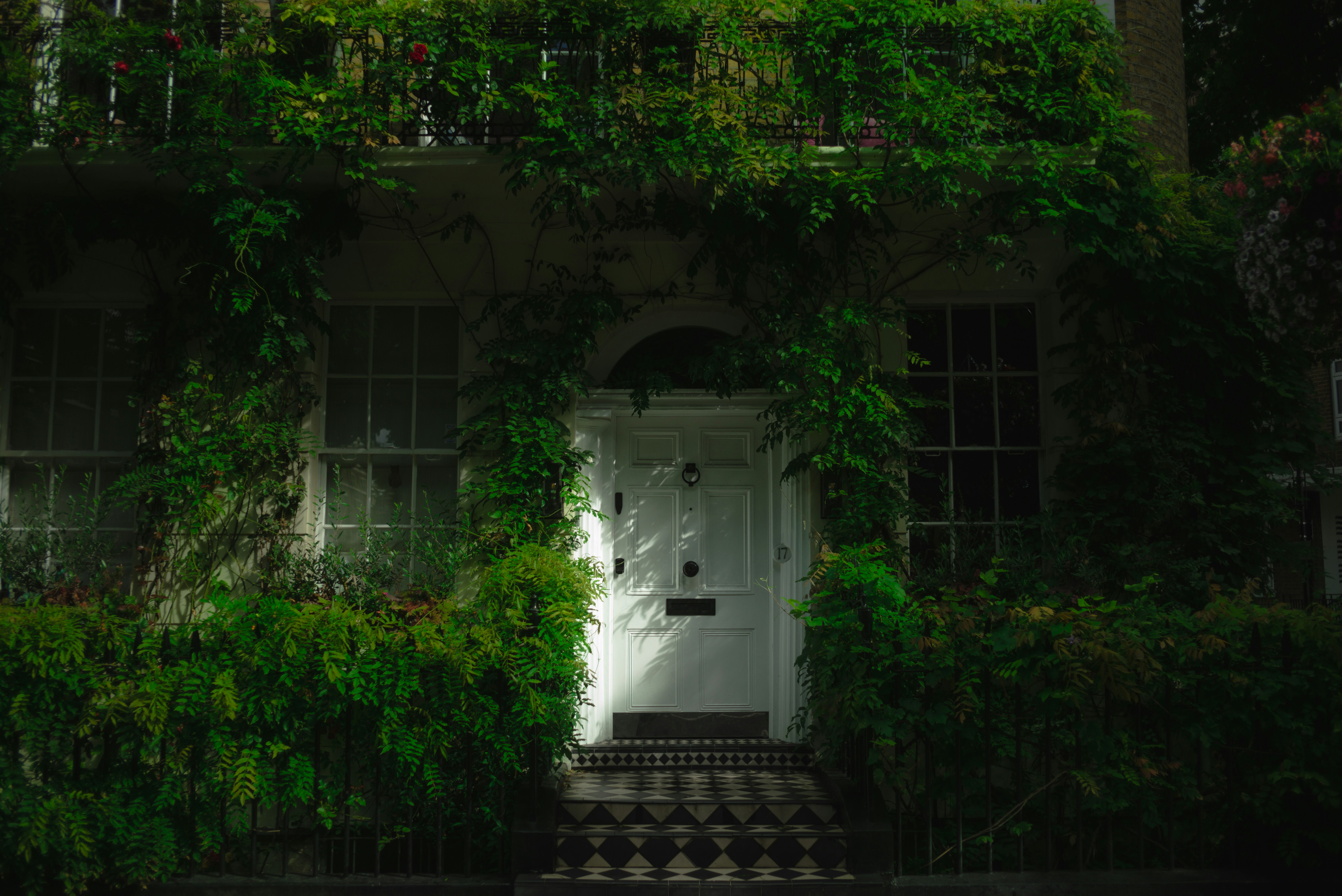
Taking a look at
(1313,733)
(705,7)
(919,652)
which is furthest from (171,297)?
(1313,733)

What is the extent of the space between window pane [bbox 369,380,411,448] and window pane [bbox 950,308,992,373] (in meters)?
4.17

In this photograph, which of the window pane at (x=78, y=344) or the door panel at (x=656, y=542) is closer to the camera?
the door panel at (x=656, y=542)

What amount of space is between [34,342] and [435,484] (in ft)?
10.7

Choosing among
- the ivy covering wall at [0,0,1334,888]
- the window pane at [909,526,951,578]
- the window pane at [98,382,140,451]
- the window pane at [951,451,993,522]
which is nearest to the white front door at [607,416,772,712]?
the ivy covering wall at [0,0,1334,888]

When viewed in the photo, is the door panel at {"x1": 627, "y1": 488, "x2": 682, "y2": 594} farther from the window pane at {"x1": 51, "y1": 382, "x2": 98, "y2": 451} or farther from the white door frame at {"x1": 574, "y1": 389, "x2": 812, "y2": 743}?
the window pane at {"x1": 51, "y1": 382, "x2": 98, "y2": 451}

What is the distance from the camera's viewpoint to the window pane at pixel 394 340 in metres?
6.92

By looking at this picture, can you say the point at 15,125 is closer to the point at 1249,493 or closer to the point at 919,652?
the point at 919,652

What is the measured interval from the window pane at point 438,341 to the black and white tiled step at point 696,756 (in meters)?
2.98

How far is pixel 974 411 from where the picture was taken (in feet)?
22.7

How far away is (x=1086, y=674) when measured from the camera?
439 centimetres

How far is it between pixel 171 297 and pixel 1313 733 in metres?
7.57

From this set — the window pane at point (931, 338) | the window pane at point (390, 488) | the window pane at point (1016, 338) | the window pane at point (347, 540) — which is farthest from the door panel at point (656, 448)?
the window pane at point (1016, 338)

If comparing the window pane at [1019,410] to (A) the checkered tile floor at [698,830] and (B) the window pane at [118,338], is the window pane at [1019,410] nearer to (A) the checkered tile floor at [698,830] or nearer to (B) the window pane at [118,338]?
(A) the checkered tile floor at [698,830]

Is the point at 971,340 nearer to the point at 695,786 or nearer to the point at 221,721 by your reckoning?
the point at 695,786
